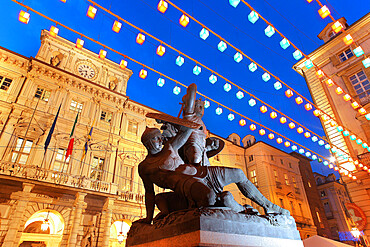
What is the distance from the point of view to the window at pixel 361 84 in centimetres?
1625

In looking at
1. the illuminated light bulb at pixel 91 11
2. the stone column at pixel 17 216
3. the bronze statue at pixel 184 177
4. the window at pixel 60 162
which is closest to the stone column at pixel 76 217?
the window at pixel 60 162

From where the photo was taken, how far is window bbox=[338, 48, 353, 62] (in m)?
18.0

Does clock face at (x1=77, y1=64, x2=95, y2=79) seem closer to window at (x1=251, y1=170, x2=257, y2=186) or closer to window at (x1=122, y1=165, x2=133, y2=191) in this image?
window at (x1=122, y1=165, x2=133, y2=191)

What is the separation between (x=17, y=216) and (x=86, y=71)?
12.5 metres

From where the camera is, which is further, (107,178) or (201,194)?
(107,178)

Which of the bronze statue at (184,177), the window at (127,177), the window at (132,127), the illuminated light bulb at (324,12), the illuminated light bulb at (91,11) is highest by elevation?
the window at (132,127)

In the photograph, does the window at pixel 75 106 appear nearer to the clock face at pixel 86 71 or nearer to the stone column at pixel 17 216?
the clock face at pixel 86 71

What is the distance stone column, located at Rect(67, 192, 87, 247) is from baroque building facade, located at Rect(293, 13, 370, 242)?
61.1ft

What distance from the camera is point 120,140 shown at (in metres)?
18.9

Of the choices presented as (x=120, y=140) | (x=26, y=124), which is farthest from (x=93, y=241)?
(x=26, y=124)

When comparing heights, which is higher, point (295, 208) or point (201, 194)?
point (295, 208)

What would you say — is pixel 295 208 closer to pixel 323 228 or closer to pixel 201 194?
pixel 323 228

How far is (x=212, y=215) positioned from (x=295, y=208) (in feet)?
103

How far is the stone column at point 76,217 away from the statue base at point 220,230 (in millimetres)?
13298
